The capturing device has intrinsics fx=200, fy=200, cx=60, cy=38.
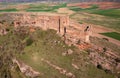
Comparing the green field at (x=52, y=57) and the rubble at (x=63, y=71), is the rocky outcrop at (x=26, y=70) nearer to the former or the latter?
the green field at (x=52, y=57)

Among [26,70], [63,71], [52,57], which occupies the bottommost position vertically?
[63,71]

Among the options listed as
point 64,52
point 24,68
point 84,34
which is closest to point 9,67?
point 24,68

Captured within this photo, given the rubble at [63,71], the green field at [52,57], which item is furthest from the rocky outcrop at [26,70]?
the rubble at [63,71]

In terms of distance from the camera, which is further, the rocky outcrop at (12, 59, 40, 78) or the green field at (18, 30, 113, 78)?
the green field at (18, 30, 113, 78)

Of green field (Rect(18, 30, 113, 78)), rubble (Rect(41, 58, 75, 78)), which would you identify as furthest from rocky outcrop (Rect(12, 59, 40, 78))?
rubble (Rect(41, 58, 75, 78))

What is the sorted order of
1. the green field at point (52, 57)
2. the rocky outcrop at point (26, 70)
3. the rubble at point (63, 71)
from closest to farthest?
the rocky outcrop at point (26, 70)
the rubble at point (63, 71)
the green field at point (52, 57)

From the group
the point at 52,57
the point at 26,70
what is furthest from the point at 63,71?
the point at 26,70

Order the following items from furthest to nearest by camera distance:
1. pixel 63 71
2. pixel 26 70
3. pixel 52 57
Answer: pixel 52 57 < pixel 63 71 < pixel 26 70

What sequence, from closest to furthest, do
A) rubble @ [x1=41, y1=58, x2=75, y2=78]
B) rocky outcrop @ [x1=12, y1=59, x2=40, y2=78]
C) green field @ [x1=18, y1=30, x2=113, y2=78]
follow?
1. rocky outcrop @ [x1=12, y1=59, x2=40, y2=78]
2. rubble @ [x1=41, y1=58, x2=75, y2=78]
3. green field @ [x1=18, y1=30, x2=113, y2=78]

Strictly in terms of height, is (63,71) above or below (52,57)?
below

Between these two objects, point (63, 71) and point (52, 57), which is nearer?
point (63, 71)

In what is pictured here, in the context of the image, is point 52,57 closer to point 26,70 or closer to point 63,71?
point 63,71

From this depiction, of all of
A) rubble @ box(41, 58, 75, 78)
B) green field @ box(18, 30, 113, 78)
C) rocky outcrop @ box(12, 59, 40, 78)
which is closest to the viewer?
rocky outcrop @ box(12, 59, 40, 78)

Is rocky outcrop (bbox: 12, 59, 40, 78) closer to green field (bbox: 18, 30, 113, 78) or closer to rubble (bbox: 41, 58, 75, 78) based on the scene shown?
green field (bbox: 18, 30, 113, 78)
